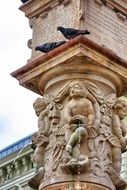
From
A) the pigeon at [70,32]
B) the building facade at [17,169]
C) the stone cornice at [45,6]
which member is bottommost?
the pigeon at [70,32]

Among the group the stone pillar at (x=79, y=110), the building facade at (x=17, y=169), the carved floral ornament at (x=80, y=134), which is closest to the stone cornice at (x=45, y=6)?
the stone pillar at (x=79, y=110)

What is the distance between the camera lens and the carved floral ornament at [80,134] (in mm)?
9430

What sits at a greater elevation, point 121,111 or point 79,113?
point 121,111

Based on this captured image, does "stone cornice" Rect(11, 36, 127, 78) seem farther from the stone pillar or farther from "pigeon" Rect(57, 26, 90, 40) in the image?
"pigeon" Rect(57, 26, 90, 40)

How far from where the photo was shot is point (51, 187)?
369 inches

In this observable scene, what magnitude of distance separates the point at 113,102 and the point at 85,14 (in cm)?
132

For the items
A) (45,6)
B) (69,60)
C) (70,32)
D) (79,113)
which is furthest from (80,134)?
(45,6)

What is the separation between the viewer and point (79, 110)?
9773 millimetres

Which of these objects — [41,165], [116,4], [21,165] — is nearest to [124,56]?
[116,4]

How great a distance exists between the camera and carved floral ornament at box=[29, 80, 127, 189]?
943cm

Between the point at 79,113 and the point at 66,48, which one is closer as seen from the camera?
the point at 79,113

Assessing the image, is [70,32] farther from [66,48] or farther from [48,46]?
[48,46]

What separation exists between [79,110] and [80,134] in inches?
→ 16.7

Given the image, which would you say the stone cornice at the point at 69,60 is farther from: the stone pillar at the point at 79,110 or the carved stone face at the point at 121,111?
the carved stone face at the point at 121,111
